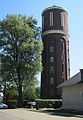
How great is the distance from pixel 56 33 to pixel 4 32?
79.1 ft

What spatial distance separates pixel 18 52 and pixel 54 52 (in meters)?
23.1

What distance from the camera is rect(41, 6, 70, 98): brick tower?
261 feet

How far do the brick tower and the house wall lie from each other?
1288 inches

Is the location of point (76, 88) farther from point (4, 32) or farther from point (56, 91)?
point (56, 91)

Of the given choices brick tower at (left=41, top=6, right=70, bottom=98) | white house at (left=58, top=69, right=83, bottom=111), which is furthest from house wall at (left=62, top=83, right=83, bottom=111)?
brick tower at (left=41, top=6, right=70, bottom=98)

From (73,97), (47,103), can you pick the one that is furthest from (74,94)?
(47,103)

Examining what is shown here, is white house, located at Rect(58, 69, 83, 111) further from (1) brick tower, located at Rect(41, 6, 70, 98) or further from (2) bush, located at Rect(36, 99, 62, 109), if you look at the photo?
(1) brick tower, located at Rect(41, 6, 70, 98)

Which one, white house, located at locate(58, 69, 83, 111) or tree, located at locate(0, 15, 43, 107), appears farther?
tree, located at locate(0, 15, 43, 107)

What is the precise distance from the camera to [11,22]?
60875 mm

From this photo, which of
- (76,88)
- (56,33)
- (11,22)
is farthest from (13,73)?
(56,33)

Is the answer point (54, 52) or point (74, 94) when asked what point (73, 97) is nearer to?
point (74, 94)

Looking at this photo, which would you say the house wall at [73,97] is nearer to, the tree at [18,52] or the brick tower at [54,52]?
the tree at [18,52]

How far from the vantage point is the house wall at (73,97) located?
4072 cm

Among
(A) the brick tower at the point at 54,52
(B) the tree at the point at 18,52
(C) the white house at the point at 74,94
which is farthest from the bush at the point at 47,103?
(A) the brick tower at the point at 54,52
